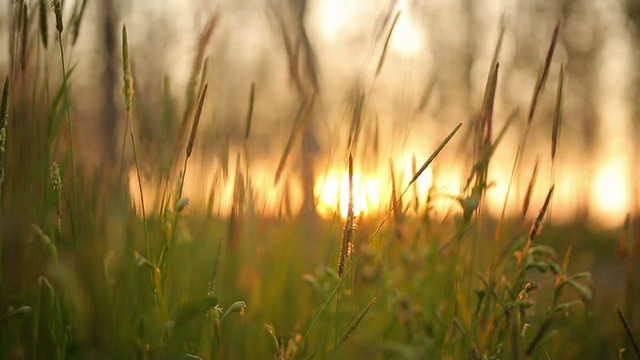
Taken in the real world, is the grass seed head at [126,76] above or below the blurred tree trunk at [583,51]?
below

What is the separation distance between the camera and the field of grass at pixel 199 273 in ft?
3.05

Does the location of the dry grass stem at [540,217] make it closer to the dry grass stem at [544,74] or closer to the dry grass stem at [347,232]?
the dry grass stem at [544,74]


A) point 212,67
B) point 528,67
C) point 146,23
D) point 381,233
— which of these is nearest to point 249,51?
point 146,23

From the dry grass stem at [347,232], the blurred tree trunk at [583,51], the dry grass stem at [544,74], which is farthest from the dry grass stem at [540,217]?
the blurred tree trunk at [583,51]

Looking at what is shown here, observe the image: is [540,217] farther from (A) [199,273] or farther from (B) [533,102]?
(A) [199,273]

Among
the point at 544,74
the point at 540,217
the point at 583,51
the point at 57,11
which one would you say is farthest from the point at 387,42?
the point at 583,51

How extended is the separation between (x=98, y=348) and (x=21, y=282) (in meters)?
0.18

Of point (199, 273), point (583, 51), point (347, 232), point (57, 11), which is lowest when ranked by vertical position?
point (199, 273)

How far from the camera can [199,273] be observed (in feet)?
4.61

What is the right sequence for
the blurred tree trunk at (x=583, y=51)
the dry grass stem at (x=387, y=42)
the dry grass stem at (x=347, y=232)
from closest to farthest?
the dry grass stem at (x=347, y=232), the dry grass stem at (x=387, y=42), the blurred tree trunk at (x=583, y=51)

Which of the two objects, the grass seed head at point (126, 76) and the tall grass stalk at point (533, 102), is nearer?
the grass seed head at point (126, 76)

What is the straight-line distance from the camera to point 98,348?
938 millimetres

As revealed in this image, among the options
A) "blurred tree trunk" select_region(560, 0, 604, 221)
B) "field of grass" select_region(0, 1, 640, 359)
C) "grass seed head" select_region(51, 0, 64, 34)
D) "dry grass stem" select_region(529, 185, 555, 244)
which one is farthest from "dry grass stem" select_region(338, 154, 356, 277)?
"blurred tree trunk" select_region(560, 0, 604, 221)

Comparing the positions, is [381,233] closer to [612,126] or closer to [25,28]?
[25,28]
